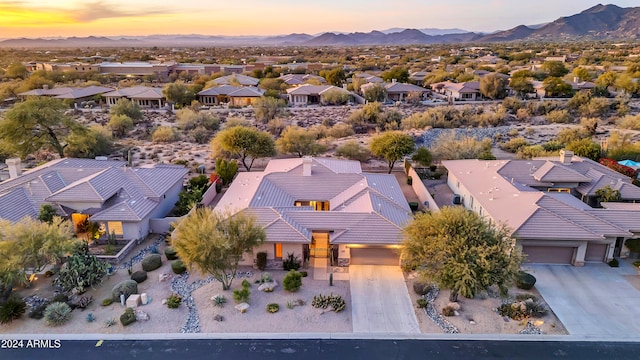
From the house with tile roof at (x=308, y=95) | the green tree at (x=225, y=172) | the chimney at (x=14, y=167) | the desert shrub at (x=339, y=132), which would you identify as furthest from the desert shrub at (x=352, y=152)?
the house with tile roof at (x=308, y=95)

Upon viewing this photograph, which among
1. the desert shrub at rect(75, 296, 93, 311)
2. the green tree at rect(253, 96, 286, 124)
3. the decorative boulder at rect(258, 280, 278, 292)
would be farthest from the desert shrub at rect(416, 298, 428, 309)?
the green tree at rect(253, 96, 286, 124)

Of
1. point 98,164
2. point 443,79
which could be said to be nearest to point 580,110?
point 443,79

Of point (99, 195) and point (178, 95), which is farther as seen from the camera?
point (178, 95)

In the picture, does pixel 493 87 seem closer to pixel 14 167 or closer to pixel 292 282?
pixel 292 282

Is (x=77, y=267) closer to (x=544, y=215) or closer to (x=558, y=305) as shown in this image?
(x=558, y=305)

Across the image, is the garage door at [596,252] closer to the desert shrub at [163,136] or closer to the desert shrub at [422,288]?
the desert shrub at [422,288]

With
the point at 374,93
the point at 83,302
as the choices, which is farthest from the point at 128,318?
the point at 374,93
